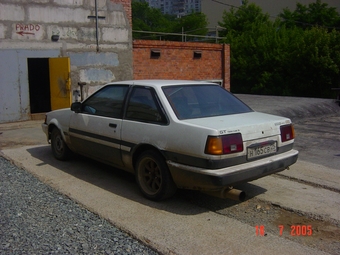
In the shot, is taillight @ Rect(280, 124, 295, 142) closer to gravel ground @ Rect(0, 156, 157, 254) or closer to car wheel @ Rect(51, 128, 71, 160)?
gravel ground @ Rect(0, 156, 157, 254)

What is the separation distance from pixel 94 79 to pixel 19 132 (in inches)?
144

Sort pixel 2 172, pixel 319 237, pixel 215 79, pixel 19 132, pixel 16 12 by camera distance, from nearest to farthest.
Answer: pixel 319 237, pixel 2 172, pixel 19 132, pixel 16 12, pixel 215 79

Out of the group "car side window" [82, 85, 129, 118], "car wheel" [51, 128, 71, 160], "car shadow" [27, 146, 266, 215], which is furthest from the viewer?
"car wheel" [51, 128, 71, 160]

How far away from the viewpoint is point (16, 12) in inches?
472

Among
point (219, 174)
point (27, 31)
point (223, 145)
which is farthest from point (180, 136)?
point (27, 31)

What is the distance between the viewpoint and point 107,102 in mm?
6426

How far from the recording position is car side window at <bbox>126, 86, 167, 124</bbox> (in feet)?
17.9

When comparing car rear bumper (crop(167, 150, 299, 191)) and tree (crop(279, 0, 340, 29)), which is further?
tree (crop(279, 0, 340, 29))

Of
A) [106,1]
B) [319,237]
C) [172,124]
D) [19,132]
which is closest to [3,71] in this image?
[19,132]

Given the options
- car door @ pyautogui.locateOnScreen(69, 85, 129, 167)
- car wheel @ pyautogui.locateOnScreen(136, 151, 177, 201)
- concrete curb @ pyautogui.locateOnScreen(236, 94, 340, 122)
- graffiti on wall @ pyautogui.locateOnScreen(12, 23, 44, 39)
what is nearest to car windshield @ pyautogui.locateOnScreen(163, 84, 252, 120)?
car wheel @ pyautogui.locateOnScreen(136, 151, 177, 201)

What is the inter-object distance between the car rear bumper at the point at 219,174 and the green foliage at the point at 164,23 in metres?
32.4

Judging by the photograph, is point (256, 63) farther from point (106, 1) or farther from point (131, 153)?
point (131, 153)

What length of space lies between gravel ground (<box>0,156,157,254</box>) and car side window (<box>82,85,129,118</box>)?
1.38 metres

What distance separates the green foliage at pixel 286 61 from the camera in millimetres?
27562
